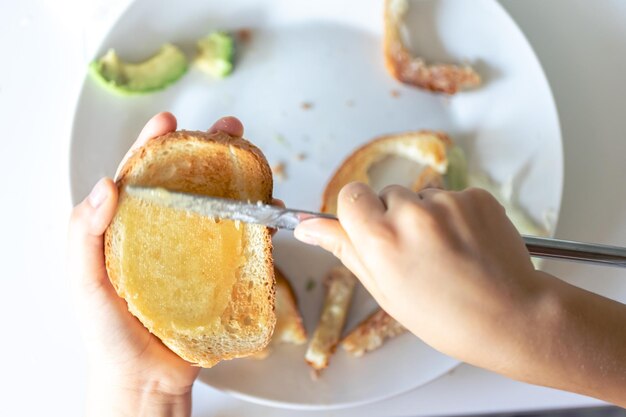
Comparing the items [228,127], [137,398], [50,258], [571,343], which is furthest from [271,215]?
[50,258]

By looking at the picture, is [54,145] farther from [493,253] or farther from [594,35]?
[594,35]

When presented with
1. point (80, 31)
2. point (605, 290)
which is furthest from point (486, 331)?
point (80, 31)

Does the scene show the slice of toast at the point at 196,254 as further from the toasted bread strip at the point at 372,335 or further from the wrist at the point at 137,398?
the toasted bread strip at the point at 372,335

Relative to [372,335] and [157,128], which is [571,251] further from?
[157,128]

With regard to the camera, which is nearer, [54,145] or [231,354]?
[231,354]

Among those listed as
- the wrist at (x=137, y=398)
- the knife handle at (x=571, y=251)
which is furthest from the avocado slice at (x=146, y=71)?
the knife handle at (x=571, y=251)

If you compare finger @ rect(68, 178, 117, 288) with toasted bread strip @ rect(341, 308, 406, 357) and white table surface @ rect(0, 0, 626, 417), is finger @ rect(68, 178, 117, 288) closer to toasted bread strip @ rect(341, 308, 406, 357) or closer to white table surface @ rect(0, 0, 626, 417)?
white table surface @ rect(0, 0, 626, 417)
